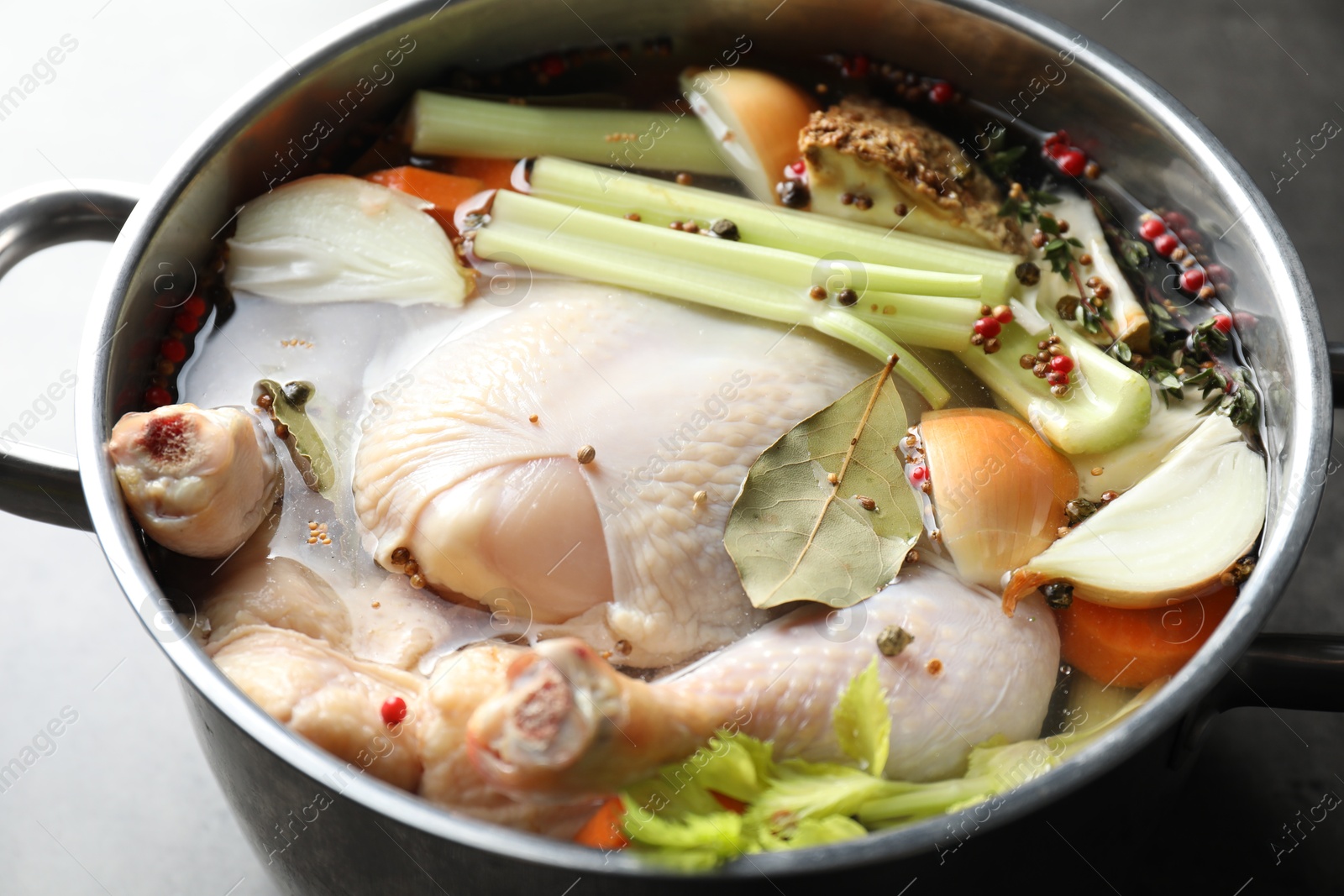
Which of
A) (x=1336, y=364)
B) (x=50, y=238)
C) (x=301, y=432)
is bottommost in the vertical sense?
(x=301, y=432)

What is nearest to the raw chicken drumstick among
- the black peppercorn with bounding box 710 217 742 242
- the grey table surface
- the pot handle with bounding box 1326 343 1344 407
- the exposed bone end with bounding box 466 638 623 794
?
the exposed bone end with bounding box 466 638 623 794

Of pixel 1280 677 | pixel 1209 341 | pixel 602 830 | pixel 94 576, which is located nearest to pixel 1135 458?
pixel 1209 341

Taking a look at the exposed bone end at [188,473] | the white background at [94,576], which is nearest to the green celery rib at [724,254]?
the exposed bone end at [188,473]

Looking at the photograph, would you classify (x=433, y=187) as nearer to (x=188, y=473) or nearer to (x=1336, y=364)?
(x=188, y=473)

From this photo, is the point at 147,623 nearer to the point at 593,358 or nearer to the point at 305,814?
the point at 305,814

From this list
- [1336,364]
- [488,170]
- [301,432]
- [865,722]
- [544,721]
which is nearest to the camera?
[544,721]

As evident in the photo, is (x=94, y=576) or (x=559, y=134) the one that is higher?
(x=559, y=134)
